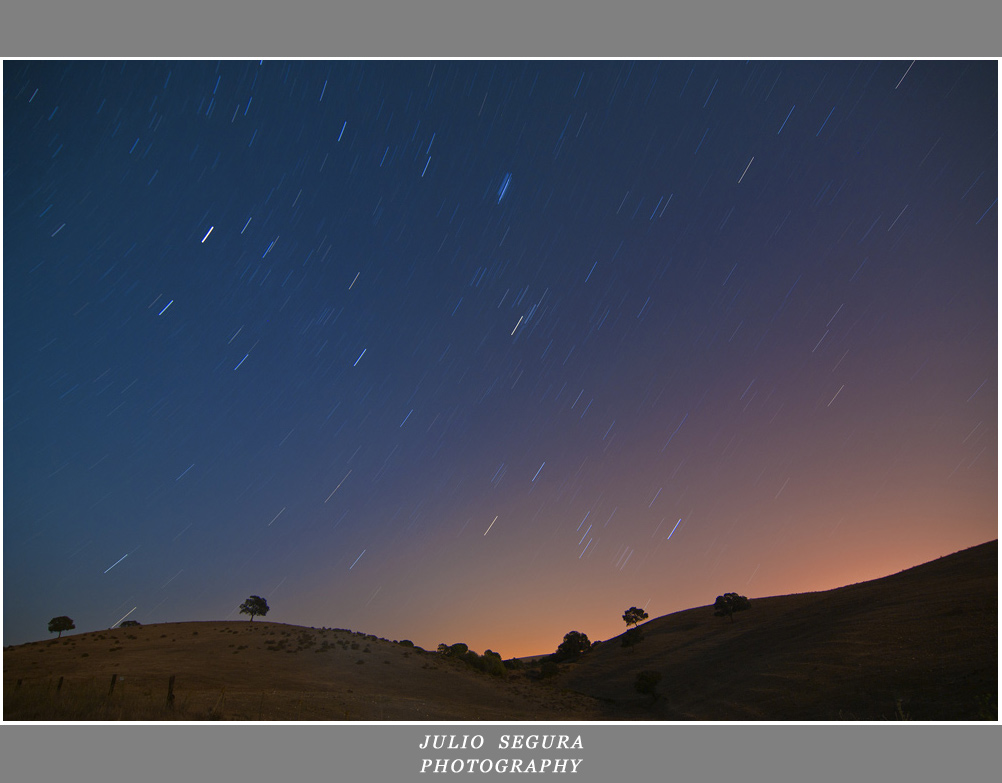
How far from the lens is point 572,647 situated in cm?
6125

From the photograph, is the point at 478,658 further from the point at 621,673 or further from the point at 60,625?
the point at 60,625

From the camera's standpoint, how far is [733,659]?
34.1 metres

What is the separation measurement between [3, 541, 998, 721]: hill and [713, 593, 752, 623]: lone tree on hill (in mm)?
1198

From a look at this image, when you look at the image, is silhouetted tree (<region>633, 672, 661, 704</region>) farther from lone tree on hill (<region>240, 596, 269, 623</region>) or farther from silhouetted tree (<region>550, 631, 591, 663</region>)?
lone tree on hill (<region>240, 596, 269, 623</region>)

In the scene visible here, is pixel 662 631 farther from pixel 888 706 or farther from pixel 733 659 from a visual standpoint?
pixel 888 706

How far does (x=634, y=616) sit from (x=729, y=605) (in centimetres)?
1674

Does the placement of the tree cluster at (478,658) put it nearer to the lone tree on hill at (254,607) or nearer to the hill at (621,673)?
the hill at (621,673)

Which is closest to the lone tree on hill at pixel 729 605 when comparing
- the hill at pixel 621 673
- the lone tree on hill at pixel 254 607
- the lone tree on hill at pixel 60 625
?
the hill at pixel 621 673

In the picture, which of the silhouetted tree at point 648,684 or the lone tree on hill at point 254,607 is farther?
the lone tree on hill at point 254,607

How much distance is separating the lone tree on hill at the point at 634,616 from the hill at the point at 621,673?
15.2m

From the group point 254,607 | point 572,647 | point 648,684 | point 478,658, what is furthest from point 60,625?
point 648,684

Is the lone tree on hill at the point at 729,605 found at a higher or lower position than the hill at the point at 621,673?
higher

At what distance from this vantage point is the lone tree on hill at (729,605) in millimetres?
51981
